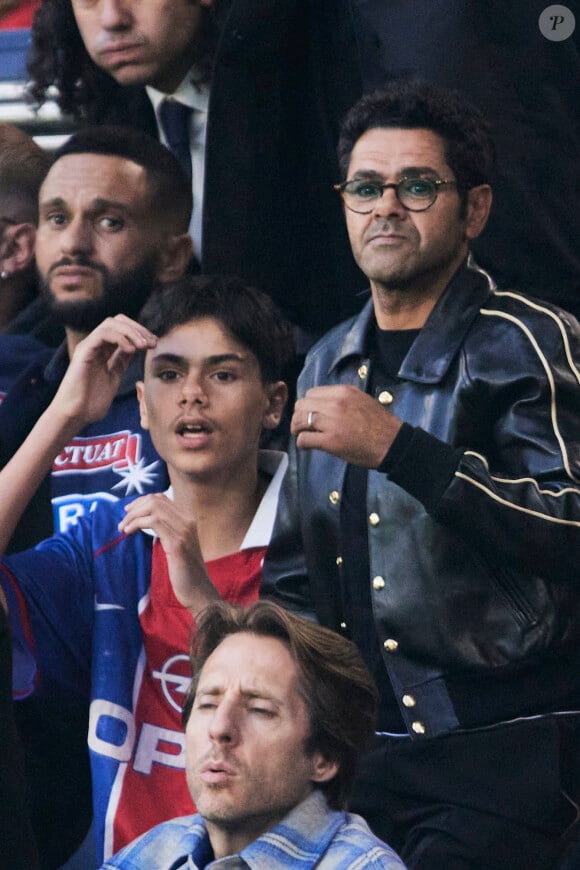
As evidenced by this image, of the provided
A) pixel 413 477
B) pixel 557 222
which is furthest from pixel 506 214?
pixel 413 477

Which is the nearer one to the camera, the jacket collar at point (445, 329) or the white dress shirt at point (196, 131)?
the jacket collar at point (445, 329)

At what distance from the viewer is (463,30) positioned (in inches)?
134

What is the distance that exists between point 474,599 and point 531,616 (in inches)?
3.5

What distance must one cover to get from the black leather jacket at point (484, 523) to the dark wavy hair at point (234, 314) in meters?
0.50

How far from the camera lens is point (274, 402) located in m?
3.40

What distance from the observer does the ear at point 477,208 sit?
3.03m

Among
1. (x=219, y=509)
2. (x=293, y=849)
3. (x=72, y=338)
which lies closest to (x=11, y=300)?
(x=72, y=338)

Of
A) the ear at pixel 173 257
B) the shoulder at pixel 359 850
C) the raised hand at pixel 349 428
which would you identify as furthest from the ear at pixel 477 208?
the shoulder at pixel 359 850

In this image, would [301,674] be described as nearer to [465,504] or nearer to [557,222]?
[465,504]

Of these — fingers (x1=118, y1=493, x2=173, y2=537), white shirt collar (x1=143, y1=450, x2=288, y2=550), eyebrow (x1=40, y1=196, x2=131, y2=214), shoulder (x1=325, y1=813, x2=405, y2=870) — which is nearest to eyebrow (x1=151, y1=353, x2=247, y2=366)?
white shirt collar (x1=143, y1=450, x2=288, y2=550)

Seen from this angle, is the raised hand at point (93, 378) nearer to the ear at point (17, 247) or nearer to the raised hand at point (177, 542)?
the raised hand at point (177, 542)

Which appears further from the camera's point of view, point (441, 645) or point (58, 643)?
point (58, 643)

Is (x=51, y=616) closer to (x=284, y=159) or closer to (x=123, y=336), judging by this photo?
(x=123, y=336)

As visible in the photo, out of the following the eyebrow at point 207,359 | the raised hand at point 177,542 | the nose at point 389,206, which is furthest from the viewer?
the eyebrow at point 207,359
